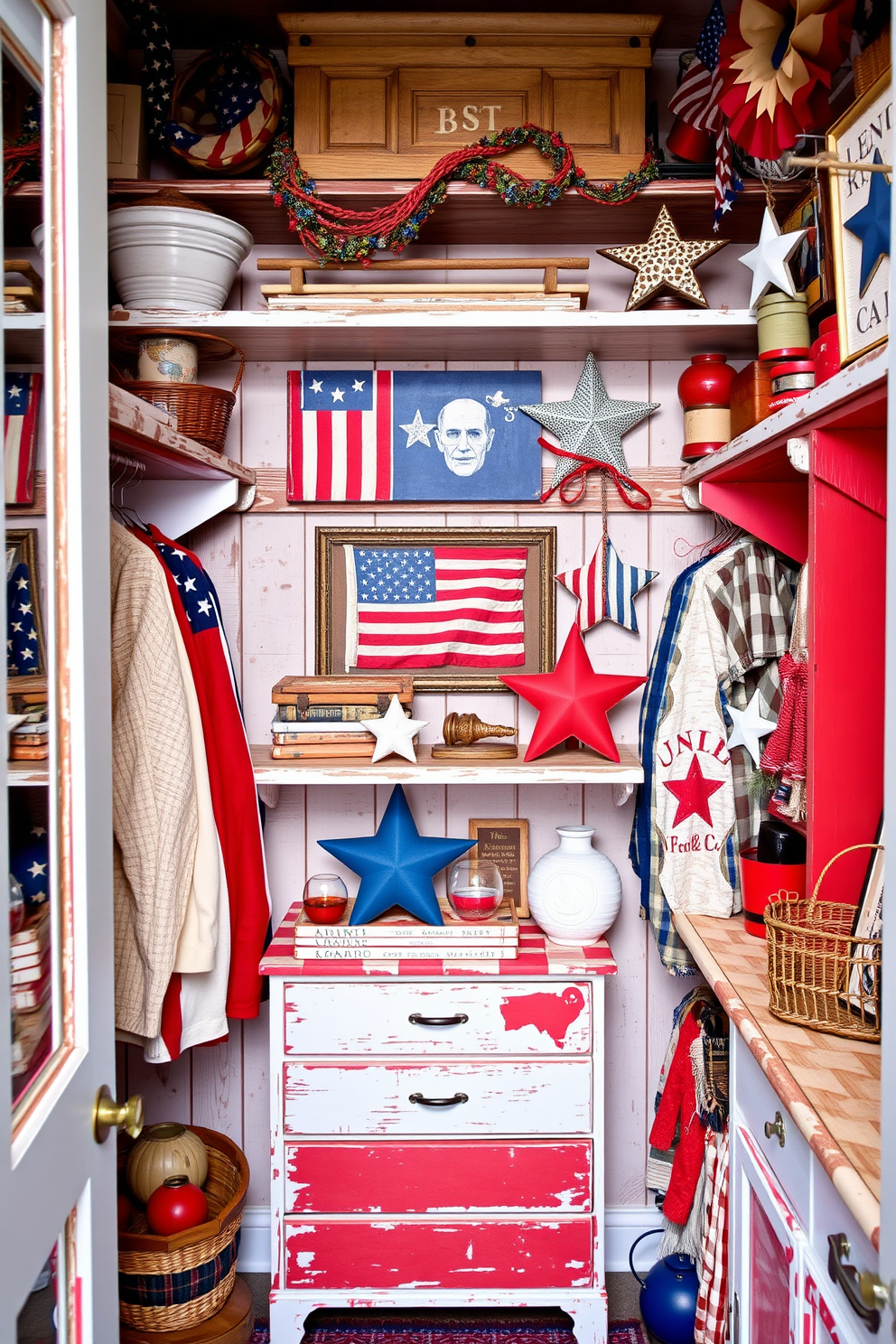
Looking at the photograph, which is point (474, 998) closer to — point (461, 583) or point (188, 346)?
point (461, 583)

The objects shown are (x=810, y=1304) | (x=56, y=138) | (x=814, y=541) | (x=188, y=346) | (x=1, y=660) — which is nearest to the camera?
(x=1, y=660)

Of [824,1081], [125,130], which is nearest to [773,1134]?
[824,1081]

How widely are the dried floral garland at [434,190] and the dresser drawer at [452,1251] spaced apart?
199 centimetres

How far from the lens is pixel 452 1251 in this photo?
2.08 m

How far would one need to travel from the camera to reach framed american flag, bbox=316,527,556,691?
7.90 ft

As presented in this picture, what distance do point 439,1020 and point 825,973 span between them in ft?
3.13

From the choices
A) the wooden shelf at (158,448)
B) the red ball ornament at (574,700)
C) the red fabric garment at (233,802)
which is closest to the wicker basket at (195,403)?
the wooden shelf at (158,448)

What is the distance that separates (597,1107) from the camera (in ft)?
6.84

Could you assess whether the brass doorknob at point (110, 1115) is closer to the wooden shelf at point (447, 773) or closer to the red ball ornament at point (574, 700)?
the wooden shelf at point (447, 773)

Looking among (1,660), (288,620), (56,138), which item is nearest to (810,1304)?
(1,660)

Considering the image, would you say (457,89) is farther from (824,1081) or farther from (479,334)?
(824,1081)

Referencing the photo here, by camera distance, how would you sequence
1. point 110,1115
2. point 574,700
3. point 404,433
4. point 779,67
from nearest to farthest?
point 110,1115 → point 779,67 → point 574,700 → point 404,433

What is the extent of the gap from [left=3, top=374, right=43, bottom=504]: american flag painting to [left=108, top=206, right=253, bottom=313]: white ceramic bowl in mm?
1206

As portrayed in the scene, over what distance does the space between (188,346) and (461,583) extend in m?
0.79
